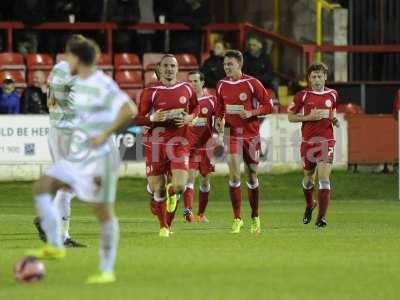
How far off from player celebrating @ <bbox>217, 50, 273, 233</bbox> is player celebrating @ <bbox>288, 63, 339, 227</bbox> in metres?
1.46

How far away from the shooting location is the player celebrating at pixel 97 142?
1102 centimetres

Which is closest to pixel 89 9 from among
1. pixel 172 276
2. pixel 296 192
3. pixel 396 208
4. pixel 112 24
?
pixel 112 24

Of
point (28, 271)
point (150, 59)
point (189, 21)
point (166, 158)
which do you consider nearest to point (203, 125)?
point (166, 158)

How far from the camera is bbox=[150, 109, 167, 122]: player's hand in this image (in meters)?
16.6

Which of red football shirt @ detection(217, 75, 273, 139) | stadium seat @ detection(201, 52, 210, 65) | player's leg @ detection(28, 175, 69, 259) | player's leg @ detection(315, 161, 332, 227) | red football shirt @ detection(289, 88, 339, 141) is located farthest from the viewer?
stadium seat @ detection(201, 52, 210, 65)

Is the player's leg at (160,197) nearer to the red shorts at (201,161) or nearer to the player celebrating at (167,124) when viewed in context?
the player celebrating at (167,124)

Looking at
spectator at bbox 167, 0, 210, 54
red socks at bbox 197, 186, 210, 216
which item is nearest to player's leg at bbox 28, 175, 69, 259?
red socks at bbox 197, 186, 210, 216

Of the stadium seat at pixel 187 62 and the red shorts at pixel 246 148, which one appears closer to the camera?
the red shorts at pixel 246 148

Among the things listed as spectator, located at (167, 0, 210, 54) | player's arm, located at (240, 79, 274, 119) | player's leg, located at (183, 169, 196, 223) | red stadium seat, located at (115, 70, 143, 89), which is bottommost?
A: player's leg, located at (183, 169, 196, 223)

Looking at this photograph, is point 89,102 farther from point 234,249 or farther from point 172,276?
point 234,249

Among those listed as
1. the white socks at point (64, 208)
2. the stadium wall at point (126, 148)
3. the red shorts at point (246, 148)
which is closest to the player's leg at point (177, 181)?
the red shorts at point (246, 148)

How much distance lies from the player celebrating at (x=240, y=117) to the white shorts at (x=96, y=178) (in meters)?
6.43

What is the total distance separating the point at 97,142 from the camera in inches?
431

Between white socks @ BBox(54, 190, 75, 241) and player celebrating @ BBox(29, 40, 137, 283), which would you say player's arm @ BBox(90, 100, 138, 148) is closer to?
player celebrating @ BBox(29, 40, 137, 283)
